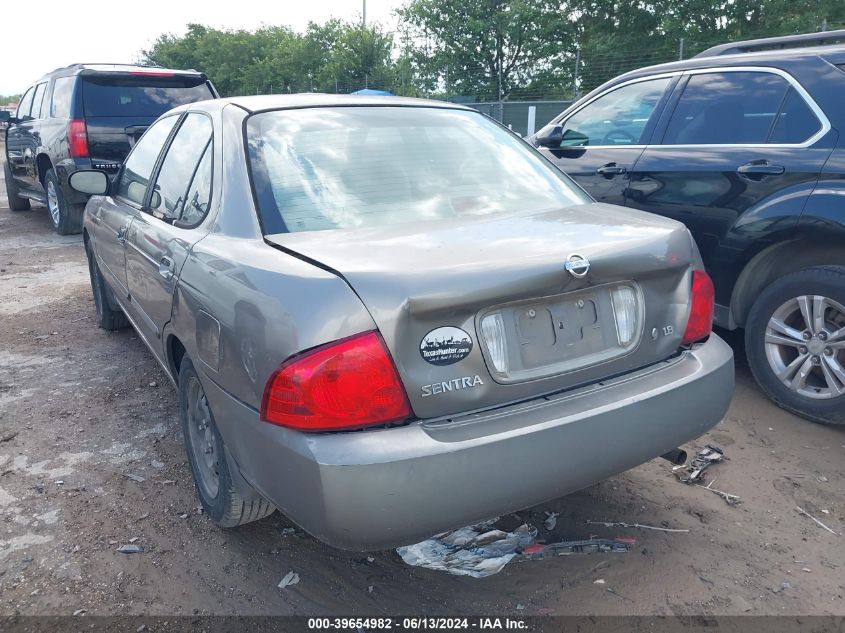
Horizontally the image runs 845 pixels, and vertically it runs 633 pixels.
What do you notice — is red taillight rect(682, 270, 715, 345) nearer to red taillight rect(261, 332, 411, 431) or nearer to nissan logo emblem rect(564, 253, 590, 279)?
nissan logo emblem rect(564, 253, 590, 279)

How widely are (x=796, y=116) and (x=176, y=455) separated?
3668mm

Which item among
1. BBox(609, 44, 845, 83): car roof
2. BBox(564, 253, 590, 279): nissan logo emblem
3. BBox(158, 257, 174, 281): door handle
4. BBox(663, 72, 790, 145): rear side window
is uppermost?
BBox(609, 44, 845, 83): car roof

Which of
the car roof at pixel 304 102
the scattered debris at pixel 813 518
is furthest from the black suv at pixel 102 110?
the scattered debris at pixel 813 518

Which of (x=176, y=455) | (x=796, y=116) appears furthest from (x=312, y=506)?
(x=796, y=116)

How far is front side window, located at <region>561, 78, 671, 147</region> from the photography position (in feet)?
14.6

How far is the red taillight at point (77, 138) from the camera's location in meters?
7.89

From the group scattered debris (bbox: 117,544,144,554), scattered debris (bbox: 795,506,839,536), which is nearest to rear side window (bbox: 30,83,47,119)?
scattered debris (bbox: 117,544,144,554)

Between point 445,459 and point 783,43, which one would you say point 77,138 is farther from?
point 445,459

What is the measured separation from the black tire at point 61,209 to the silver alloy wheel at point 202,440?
269 inches

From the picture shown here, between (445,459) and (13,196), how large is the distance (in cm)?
1178

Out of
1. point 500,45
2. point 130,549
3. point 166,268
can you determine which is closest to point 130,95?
point 166,268

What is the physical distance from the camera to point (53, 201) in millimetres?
9281

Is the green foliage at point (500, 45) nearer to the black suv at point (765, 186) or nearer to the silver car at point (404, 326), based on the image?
the black suv at point (765, 186)

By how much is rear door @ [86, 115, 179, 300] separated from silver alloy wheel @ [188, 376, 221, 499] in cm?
125
